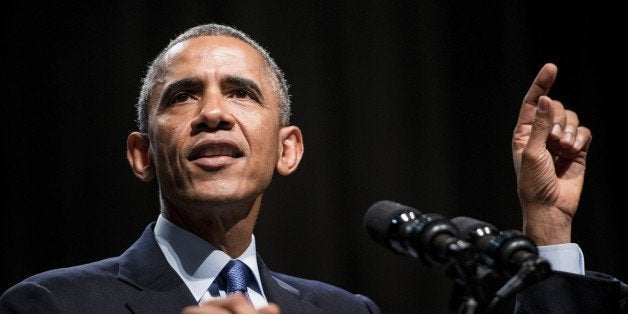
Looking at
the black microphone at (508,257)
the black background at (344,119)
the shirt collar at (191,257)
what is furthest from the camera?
the black background at (344,119)

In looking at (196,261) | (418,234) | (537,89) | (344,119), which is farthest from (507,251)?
(344,119)

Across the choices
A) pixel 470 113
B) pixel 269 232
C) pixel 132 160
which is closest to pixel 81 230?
pixel 269 232

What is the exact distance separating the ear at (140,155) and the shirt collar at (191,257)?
15 cm

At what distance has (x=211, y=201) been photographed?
5.97ft

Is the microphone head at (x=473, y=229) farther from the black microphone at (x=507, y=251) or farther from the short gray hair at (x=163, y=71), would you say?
the short gray hair at (x=163, y=71)

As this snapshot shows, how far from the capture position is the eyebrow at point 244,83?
1.93 metres

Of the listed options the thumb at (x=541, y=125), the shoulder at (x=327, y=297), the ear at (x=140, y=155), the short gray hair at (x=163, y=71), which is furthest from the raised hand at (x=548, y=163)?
the ear at (x=140, y=155)

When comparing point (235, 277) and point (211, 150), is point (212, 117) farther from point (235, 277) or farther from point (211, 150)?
point (235, 277)

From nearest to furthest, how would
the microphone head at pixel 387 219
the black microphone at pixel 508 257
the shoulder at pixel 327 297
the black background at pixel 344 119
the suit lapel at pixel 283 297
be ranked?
the black microphone at pixel 508 257 → the microphone head at pixel 387 219 → the suit lapel at pixel 283 297 → the shoulder at pixel 327 297 → the black background at pixel 344 119

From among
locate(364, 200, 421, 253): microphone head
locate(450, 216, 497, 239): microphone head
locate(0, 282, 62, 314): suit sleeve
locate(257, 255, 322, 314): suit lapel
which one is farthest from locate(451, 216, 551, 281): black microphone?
locate(0, 282, 62, 314): suit sleeve

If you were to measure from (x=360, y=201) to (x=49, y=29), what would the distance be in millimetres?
1457

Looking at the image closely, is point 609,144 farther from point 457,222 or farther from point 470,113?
point 457,222

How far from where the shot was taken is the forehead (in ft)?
6.38

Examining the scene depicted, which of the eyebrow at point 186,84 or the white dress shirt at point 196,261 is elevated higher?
the eyebrow at point 186,84
